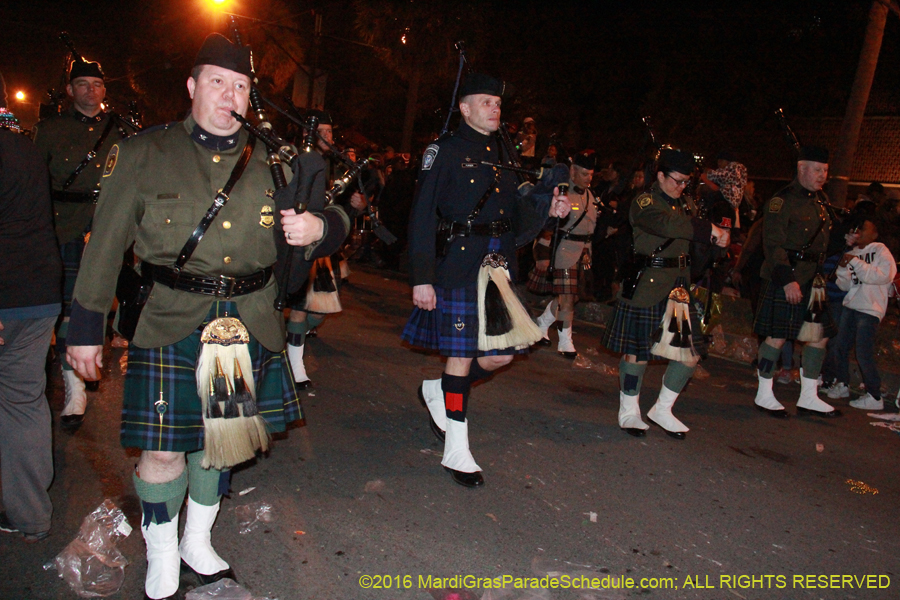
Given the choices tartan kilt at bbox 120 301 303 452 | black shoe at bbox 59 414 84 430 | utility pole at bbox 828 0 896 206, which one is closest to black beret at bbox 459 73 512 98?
tartan kilt at bbox 120 301 303 452

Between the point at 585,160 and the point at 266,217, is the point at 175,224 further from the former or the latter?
the point at 585,160

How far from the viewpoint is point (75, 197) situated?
494 centimetres

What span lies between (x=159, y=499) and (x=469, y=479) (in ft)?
6.28

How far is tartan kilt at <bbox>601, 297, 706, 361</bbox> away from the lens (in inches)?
210

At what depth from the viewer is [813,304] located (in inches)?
243

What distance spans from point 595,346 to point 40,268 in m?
6.35

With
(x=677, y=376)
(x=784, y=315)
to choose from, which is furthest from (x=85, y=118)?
(x=784, y=315)

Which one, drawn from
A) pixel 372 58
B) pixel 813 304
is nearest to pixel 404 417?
pixel 813 304

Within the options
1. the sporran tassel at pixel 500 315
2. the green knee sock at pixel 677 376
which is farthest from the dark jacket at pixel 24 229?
the green knee sock at pixel 677 376

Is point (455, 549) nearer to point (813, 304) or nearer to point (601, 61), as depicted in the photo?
point (813, 304)

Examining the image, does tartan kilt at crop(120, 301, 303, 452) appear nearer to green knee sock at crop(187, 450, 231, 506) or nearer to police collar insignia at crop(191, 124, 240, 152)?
green knee sock at crop(187, 450, 231, 506)

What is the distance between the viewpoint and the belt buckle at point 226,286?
2.78 metres

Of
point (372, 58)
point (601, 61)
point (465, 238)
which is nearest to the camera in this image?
point (465, 238)

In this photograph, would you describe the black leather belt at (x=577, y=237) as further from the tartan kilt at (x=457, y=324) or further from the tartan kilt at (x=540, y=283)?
the tartan kilt at (x=457, y=324)
